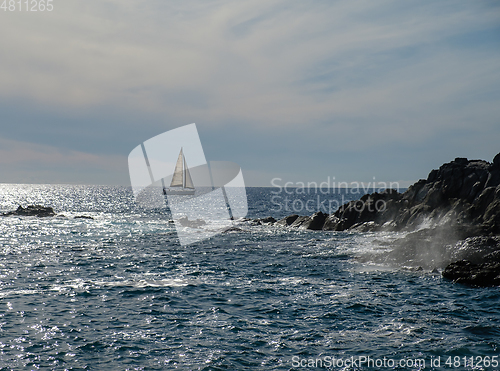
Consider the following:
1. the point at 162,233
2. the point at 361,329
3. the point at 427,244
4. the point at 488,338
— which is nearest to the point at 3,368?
the point at 361,329

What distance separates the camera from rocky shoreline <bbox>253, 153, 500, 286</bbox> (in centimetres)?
2814

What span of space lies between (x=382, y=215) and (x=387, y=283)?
33526 mm

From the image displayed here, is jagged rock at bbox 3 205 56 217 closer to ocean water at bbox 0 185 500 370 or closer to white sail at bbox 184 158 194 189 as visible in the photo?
ocean water at bbox 0 185 500 370

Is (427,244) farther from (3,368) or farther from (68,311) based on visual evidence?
(3,368)

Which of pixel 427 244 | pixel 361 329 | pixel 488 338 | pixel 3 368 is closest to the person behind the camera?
pixel 3 368

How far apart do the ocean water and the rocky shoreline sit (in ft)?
7.83

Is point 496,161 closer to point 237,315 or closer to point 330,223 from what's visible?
point 330,223

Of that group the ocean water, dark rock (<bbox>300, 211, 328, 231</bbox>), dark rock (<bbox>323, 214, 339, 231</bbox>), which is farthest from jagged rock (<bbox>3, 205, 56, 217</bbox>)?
dark rock (<bbox>323, 214, 339, 231</bbox>)

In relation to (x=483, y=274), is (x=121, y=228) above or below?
above

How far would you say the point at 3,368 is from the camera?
13711 millimetres

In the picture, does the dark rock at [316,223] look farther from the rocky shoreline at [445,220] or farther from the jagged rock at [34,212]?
the jagged rock at [34,212]

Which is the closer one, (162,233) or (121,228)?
(162,233)

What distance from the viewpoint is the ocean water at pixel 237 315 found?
14930mm

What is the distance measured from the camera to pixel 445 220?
46000 mm
